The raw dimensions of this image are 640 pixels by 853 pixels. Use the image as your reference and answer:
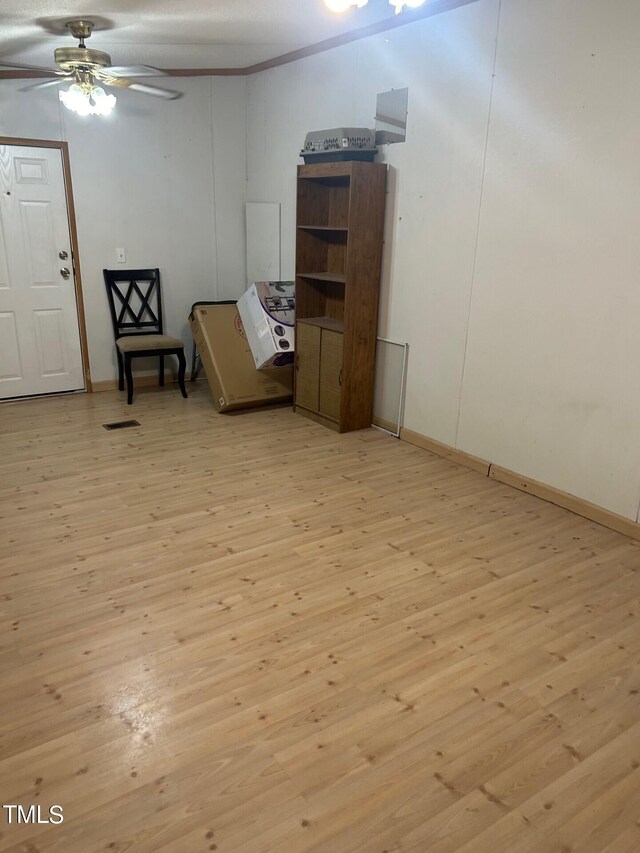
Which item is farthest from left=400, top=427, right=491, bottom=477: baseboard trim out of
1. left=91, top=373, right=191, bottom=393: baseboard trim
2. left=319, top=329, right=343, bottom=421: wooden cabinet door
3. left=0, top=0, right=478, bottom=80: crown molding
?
left=0, top=0, right=478, bottom=80: crown molding

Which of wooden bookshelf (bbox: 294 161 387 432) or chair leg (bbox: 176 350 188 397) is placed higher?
wooden bookshelf (bbox: 294 161 387 432)

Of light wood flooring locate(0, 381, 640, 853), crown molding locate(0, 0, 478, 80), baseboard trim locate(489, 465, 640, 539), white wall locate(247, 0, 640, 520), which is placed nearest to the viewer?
light wood flooring locate(0, 381, 640, 853)

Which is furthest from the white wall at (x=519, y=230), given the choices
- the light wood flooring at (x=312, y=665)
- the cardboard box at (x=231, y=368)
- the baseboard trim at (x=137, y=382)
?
the baseboard trim at (x=137, y=382)

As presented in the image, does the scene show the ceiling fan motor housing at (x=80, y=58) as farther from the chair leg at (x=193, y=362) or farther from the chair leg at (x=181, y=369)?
the chair leg at (x=193, y=362)

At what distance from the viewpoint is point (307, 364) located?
16.3 feet

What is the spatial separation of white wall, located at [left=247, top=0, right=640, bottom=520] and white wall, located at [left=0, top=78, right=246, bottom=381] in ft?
4.84

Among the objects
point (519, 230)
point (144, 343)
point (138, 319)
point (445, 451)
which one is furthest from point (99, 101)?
point (445, 451)

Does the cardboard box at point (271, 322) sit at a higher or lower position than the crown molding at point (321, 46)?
lower

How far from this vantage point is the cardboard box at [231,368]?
5.18 meters

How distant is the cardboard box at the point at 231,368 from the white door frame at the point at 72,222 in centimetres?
100

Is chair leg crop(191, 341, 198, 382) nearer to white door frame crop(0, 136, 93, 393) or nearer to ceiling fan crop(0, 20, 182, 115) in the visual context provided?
white door frame crop(0, 136, 93, 393)

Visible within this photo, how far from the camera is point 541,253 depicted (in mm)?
3510

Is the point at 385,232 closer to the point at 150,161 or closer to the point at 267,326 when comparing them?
the point at 267,326

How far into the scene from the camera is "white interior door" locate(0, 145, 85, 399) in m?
5.07
